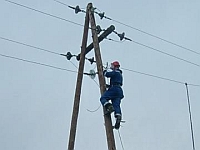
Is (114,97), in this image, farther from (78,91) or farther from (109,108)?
(78,91)

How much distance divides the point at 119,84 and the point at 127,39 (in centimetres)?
151

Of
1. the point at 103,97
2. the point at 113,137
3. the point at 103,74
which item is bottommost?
the point at 113,137

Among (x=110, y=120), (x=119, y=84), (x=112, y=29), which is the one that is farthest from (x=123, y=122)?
(x=112, y=29)

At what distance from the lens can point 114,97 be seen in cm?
860

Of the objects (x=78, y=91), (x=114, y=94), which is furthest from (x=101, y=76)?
(x=78, y=91)

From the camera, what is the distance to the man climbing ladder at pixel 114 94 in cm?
839

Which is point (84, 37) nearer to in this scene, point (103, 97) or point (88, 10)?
point (88, 10)

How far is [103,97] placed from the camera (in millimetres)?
8547

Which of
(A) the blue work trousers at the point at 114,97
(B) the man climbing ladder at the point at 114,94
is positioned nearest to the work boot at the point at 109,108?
(B) the man climbing ladder at the point at 114,94

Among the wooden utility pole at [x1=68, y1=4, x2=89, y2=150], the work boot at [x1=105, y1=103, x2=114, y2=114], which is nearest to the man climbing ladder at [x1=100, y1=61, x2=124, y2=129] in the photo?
the work boot at [x1=105, y1=103, x2=114, y2=114]

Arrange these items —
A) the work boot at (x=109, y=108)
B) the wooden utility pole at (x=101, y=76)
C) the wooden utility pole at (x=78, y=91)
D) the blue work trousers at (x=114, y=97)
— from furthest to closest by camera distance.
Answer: the wooden utility pole at (x=78, y=91)
the blue work trousers at (x=114, y=97)
the work boot at (x=109, y=108)
the wooden utility pole at (x=101, y=76)

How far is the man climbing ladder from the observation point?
8.39 meters

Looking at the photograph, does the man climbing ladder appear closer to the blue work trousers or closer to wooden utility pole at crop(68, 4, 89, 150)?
the blue work trousers

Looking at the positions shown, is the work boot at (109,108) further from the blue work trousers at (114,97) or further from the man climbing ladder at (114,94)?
the blue work trousers at (114,97)
